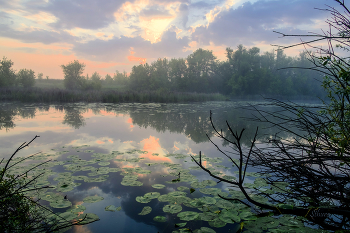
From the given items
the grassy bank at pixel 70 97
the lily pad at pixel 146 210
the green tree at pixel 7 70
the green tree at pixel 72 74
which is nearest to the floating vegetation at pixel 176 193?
the lily pad at pixel 146 210

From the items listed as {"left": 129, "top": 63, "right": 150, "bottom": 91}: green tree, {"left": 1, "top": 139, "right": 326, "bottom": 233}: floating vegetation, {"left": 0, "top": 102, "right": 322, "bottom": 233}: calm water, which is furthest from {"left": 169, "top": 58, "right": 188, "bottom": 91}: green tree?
{"left": 1, "top": 139, "right": 326, "bottom": 233}: floating vegetation

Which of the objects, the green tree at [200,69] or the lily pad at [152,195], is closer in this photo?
the lily pad at [152,195]

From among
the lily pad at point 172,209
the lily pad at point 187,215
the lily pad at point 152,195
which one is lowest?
the lily pad at point 172,209

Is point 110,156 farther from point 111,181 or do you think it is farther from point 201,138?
point 201,138

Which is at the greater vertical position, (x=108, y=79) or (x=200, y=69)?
(x=108, y=79)

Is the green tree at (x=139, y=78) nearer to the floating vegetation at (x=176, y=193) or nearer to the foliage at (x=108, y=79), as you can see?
the foliage at (x=108, y=79)

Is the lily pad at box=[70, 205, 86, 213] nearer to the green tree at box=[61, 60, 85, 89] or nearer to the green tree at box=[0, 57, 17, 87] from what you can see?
the green tree at box=[0, 57, 17, 87]

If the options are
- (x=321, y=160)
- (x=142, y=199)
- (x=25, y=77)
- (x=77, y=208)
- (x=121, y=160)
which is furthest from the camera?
(x=25, y=77)

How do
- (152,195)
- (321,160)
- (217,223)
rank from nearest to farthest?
→ 1. (321,160)
2. (217,223)
3. (152,195)

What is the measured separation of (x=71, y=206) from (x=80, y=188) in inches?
21.2

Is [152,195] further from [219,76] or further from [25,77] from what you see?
[219,76]

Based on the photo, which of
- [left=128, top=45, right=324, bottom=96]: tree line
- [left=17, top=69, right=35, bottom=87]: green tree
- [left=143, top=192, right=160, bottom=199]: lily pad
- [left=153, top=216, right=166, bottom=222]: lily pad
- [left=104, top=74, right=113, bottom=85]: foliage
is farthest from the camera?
[left=104, top=74, right=113, bottom=85]: foliage

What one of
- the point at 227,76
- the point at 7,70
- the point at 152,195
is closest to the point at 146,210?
the point at 152,195

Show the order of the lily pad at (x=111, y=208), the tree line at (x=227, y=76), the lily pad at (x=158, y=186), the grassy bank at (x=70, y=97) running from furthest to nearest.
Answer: the tree line at (x=227, y=76), the grassy bank at (x=70, y=97), the lily pad at (x=158, y=186), the lily pad at (x=111, y=208)
